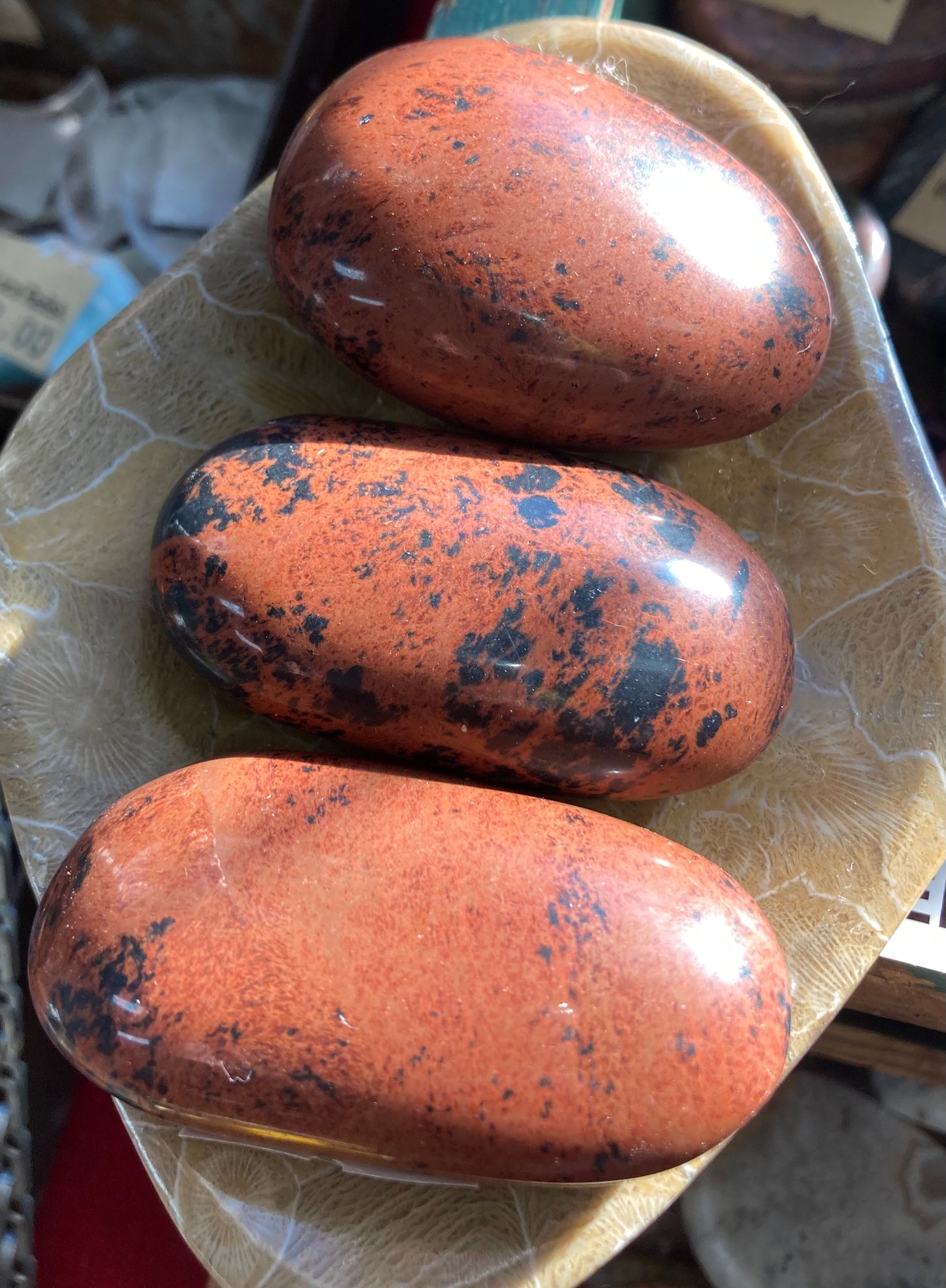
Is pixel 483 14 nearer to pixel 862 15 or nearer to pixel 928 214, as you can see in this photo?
pixel 862 15

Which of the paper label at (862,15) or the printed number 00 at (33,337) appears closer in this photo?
the paper label at (862,15)

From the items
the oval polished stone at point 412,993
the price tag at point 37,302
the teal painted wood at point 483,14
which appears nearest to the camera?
the oval polished stone at point 412,993

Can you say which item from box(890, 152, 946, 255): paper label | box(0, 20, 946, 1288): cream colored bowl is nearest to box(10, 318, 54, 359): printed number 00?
box(0, 20, 946, 1288): cream colored bowl

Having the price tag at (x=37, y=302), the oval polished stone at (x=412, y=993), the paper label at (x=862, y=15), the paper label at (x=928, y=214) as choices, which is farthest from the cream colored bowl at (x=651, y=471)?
the price tag at (x=37, y=302)

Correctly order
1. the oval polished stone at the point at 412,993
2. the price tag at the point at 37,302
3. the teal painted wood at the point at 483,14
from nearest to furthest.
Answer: the oval polished stone at the point at 412,993 < the teal painted wood at the point at 483,14 < the price tag at the point at 37,302

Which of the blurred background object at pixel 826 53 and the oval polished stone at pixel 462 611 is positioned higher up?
the blurred background object at pixel 826 53

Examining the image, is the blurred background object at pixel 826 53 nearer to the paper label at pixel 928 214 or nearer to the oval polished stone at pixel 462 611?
A: the paper label at pixel 928 214

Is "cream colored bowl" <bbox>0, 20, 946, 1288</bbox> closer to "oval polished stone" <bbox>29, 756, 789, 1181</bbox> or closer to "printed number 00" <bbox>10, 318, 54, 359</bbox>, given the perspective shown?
"oval polished stone" <bbox>29, 756, 789, 1181</bbox>
